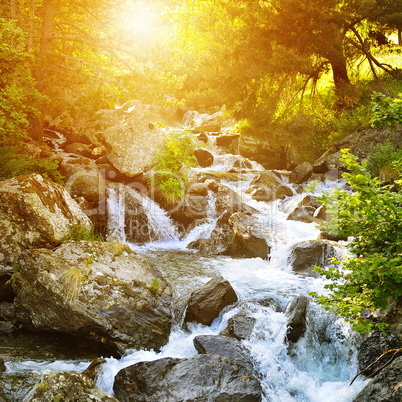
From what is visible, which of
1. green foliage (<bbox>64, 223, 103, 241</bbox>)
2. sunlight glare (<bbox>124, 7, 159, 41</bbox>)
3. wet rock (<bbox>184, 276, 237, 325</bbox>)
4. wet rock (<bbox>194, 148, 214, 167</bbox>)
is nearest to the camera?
wet rock (<bbox>184, 276, 237, 325</bbox>)

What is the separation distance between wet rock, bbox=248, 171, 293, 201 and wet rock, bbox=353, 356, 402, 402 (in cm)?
1143

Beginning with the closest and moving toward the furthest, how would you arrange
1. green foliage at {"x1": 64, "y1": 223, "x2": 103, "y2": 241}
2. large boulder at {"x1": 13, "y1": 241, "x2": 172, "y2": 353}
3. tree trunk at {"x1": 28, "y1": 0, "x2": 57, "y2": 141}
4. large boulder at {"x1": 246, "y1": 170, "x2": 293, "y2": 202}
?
1. large boulder at {"x1": 13, "y1": 241, "x2": 172, "y2": 353}
2. green foliage at {"x1": 64, "y1": 223, "x2": 103, "y2": 241}
3. tree trunk at {"x1": 28, "y1": 0, "x2": 57, "y2": 141}
4. large boulder at {"x1": 246, "y1": 170, "x2": 293, "y2": 202}

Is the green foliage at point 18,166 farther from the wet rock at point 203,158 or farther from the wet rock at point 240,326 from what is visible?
the wet rock at point 203,158

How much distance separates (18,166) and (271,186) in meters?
11.4

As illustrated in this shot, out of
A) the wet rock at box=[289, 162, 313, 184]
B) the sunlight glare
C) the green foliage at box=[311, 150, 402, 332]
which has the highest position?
the sunlight glare

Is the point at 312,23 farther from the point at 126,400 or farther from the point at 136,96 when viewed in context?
the point at 126,400

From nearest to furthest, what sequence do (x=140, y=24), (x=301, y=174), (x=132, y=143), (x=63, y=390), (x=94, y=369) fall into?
(x=63, y=390) < (x=94, y=369) < (x=140, y=24) < (x=132, y=143) < (x=301, y=174)

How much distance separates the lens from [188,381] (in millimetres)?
4770

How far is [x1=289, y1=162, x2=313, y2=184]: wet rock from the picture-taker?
17.4 meters

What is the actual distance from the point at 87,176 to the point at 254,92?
11474 mm

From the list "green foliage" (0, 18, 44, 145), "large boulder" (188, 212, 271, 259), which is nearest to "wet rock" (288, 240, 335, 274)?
"large boulder" (188, 212, 271, 259)

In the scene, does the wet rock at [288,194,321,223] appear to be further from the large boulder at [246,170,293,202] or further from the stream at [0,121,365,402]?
the stream at [0,121,365,402]

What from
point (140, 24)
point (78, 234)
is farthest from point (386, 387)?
point (140, 24)

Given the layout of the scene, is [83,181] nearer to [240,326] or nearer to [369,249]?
[240,326]
